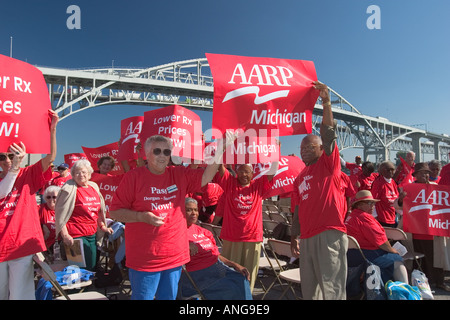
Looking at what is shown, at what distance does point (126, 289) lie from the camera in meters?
4.72

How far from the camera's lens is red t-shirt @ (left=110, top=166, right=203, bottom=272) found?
2.49 meters

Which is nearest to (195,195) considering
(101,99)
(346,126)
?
(101,99)

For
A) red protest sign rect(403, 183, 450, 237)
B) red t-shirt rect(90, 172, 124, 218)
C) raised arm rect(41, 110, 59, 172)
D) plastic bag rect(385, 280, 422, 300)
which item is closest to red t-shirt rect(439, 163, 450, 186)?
red protest sign rect(403, 183, 450, 237)

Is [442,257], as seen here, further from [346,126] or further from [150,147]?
[346,126]

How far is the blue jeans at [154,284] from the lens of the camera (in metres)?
2.46

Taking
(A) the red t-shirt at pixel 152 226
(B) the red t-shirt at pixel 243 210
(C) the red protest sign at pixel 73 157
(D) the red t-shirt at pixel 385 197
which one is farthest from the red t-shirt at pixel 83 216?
(C) the red protest sign at pixel 73 157

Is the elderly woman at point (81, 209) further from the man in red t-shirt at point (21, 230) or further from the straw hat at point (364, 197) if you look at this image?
the straw hat at point (364, 197)

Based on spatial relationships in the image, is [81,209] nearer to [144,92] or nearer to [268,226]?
[268,226]

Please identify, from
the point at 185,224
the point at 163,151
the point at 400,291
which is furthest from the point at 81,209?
the point at 400,291

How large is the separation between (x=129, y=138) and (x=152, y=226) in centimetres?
414

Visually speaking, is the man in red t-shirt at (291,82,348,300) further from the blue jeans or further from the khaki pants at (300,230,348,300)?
the blue jeans

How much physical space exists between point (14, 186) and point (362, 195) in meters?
3.54

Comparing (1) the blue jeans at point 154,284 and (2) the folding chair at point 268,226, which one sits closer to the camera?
(1) the blue jeans at point 154,284
